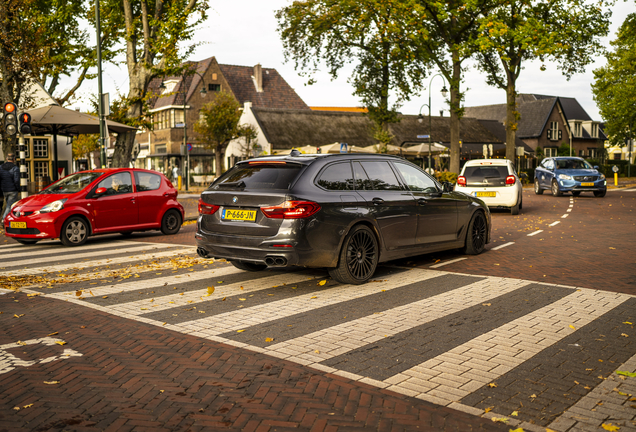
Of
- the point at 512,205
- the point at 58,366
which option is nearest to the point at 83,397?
the point at 58,366

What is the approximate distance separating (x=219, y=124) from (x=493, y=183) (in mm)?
35393

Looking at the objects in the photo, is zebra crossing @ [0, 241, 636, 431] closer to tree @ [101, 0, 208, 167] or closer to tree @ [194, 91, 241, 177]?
tree @ [101, 0, 208, 167]

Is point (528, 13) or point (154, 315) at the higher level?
point (528, 13)

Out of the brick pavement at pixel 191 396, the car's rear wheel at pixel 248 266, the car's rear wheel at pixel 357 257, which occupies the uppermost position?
the car's rear wheel at pixel 357 257

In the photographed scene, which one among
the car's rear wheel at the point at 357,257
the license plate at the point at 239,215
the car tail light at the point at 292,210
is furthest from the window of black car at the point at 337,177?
the license plate at the point at 239,215

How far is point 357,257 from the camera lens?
309 inches

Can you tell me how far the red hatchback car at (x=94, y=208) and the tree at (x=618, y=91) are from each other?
33.5 metres

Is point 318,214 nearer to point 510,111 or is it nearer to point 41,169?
point 41,169

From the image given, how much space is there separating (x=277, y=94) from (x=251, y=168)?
60132 mm

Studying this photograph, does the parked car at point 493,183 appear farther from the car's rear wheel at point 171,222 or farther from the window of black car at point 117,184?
the window of black car at point 117,184

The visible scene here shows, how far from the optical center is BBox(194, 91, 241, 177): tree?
166 feet

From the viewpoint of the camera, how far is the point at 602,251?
10797 millimetres

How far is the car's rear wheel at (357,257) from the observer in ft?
25.0

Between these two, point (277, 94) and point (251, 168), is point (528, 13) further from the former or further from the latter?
point (277, 94)
